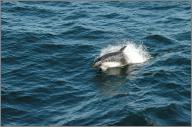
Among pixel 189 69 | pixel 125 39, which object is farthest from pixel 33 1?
pixel 189 69

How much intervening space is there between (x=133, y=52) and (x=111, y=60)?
7.26 feet

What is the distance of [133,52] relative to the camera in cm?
2959

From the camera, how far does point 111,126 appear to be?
20.7m

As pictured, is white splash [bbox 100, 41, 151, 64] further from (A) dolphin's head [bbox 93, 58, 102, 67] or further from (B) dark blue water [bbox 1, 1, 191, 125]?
(A) dolphin's head [bbox 93, 58, 102, 67]

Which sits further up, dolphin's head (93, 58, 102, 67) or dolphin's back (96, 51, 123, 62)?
dolphin's back (96, 51, 123, 62)

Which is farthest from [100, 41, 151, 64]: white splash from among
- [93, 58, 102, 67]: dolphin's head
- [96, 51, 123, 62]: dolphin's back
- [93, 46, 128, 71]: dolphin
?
[93, 58, 102, 67]: dolphin's head

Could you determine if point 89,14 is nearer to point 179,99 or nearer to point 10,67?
point 10,67

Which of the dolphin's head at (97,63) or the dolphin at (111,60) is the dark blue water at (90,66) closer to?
the dolphin's head at (97,63)

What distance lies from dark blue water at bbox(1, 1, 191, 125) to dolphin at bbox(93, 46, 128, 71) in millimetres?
671

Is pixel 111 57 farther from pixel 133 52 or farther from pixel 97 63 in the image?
pixel 133 52

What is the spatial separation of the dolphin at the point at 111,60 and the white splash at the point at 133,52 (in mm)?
444

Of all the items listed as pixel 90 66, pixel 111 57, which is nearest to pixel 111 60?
pixel 111 57

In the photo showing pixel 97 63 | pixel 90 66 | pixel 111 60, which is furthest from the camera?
pixel 111 60

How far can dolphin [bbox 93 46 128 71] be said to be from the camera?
90.6 feet
